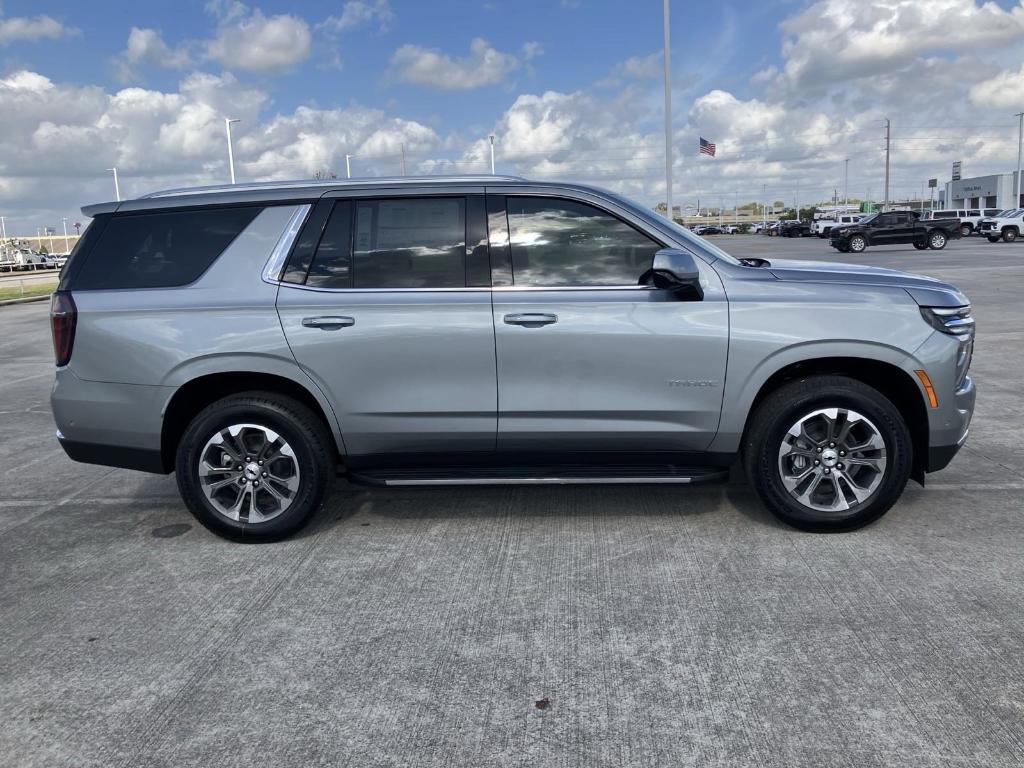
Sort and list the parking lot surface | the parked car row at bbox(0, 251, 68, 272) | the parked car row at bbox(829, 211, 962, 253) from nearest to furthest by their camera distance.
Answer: the parking lot surface
the parked car row at bbox(829, 211, 962, 253)
the parked car row at bbox(0, 251, 68, 272)

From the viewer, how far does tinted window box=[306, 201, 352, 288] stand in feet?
14.9

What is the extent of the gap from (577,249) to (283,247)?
155 cm

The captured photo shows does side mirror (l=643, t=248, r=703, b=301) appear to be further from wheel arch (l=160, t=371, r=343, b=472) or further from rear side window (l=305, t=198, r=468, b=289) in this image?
wheel arch (l=160, t=371, r=343, b=472)

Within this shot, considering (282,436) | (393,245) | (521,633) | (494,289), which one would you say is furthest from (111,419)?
(521,633)

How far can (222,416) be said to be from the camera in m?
4.54

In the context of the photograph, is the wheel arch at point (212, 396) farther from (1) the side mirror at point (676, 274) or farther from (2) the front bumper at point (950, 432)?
(2) the front bumper at point (950, 432)

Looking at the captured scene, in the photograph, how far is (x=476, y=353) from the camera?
444 cm

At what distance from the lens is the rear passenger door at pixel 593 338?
4410 millimetres

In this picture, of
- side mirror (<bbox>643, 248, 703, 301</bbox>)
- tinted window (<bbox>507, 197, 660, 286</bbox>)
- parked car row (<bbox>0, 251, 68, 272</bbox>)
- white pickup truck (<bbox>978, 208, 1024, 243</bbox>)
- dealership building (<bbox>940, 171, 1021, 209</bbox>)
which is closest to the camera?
side mirror (<bbox>643, 248, 703, 301</bbox>)

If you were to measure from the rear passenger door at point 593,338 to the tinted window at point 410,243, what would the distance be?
0.20 metres

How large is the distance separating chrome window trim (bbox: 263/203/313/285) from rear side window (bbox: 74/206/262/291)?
20 centimetres

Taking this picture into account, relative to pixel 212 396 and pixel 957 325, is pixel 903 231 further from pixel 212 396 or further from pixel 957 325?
pixel 212 396

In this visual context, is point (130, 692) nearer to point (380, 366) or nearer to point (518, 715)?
point (518, 715)

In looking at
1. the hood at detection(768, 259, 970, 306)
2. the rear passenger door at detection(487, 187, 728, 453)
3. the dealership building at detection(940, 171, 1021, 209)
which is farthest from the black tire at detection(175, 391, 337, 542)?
the dealership building at detection(940, 171, 1021, 209)
